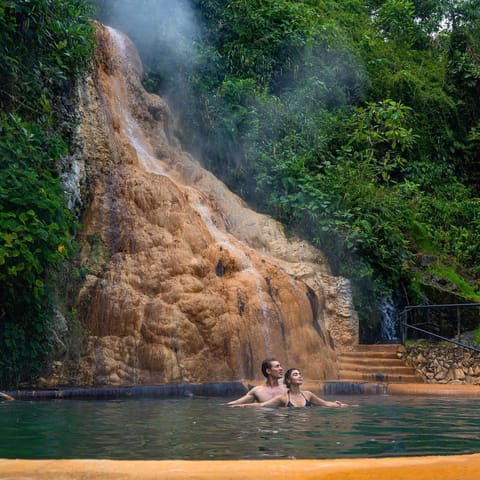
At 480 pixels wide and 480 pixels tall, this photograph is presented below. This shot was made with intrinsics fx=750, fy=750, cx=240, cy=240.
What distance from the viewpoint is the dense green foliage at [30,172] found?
9984 mm

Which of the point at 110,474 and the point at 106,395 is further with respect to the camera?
the point at 106,395

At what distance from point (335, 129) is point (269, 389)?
12.0 m

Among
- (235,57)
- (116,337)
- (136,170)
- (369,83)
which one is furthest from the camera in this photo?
(369,83)

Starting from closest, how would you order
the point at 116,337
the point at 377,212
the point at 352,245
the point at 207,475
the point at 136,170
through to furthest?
the point at 207,475 < the point at 116,337 < the point at 136,170 < the point at 352,245 < the point at 377,212

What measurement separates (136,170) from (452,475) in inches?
476

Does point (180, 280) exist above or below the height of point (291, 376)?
above

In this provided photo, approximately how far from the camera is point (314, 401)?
910cm

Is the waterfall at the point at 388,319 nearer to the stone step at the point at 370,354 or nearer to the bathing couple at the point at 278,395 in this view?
the stone step at the point at 370,354

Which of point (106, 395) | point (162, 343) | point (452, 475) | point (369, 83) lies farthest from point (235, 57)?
point (452, 475)

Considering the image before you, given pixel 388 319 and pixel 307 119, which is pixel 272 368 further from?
pixel 307 119

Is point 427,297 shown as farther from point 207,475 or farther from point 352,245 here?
point 207,475

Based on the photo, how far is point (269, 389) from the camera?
9.23 m

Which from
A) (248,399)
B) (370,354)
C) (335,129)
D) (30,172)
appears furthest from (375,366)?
(335,129)

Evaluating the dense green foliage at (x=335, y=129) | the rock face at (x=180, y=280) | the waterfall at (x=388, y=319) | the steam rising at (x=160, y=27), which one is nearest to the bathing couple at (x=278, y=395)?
the rock face at (x=180, y=280)
